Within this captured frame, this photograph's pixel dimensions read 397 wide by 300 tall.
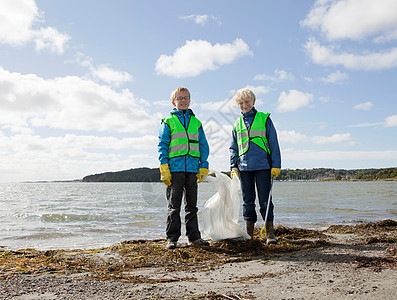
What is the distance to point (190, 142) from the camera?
430cm

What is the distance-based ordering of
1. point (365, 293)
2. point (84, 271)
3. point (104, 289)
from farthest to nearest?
point (84, 271), point (104, 289), point (365, 293)

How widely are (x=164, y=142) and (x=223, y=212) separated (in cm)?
124

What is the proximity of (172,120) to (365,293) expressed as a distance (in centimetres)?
299

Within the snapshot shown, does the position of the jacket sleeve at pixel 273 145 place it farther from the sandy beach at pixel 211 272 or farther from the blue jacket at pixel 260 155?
the sandy beach at pixel 211 272

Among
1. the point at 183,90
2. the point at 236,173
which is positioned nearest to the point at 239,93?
the point at 183,90

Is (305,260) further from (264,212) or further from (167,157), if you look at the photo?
(167,157)

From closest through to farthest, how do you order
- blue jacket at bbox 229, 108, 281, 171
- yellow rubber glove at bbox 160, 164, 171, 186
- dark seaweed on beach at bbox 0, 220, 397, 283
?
dark seaweed on beach at bbox 0, 220, 397, 283
yellow rubber glove at bbox 160, 164, 171, 186
blue jacket at bbox 229, 108, 281, 171

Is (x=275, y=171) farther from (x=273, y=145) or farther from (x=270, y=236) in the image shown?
(x=270, y=236)

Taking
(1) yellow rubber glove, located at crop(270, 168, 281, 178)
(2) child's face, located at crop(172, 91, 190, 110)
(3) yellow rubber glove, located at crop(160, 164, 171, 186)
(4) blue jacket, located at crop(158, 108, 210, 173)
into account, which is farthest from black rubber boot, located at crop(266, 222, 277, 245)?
(2) child's face, located at crop(172, 91, 190, 110)

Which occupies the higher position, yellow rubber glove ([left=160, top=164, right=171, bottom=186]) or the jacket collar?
the jacket collar

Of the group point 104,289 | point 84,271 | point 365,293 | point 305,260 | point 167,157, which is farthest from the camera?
point 167,157

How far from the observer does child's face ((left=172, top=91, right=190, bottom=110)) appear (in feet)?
14.5

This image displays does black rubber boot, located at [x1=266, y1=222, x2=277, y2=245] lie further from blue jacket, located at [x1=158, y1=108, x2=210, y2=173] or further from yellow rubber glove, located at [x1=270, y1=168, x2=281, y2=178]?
blue jacket, located at [x1=158, y1=108, x2=210, y2=173]

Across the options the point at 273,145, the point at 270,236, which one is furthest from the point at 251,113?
the point at 270,236
